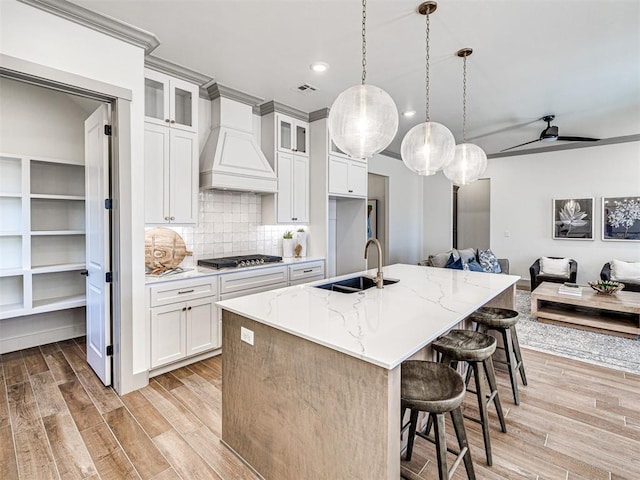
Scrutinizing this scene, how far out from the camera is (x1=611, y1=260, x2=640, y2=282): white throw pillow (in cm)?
515

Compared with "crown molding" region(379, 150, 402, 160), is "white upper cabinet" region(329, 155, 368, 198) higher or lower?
lower

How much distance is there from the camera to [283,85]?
355 cm

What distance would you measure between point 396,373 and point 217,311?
244 centimetres

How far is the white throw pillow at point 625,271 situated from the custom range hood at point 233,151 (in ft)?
18.4

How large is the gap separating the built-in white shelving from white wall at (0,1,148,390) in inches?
56.6

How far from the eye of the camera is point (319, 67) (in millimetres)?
3148

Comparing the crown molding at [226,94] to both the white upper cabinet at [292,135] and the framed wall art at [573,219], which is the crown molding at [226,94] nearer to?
the white upper cabinet at [292,135]

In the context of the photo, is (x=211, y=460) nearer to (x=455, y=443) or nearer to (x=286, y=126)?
(x=455, y=443)

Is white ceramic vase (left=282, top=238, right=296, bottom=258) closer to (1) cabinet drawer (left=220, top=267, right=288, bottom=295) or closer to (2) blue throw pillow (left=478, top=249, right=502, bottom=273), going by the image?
(1) cabinet drawer (left=220, top=267, right=288, bottom=295)

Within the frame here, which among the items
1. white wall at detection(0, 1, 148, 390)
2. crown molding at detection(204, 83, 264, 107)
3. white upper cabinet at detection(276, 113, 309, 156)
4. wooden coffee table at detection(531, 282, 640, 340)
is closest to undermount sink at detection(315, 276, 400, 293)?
white wall at detection(0, 1, 148, 390)

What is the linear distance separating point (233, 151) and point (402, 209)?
171 inches

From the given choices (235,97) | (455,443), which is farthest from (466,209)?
(455,443)

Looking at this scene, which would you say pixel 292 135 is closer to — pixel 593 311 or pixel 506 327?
pixel 506 327

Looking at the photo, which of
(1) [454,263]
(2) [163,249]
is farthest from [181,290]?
(1) [454,263]
